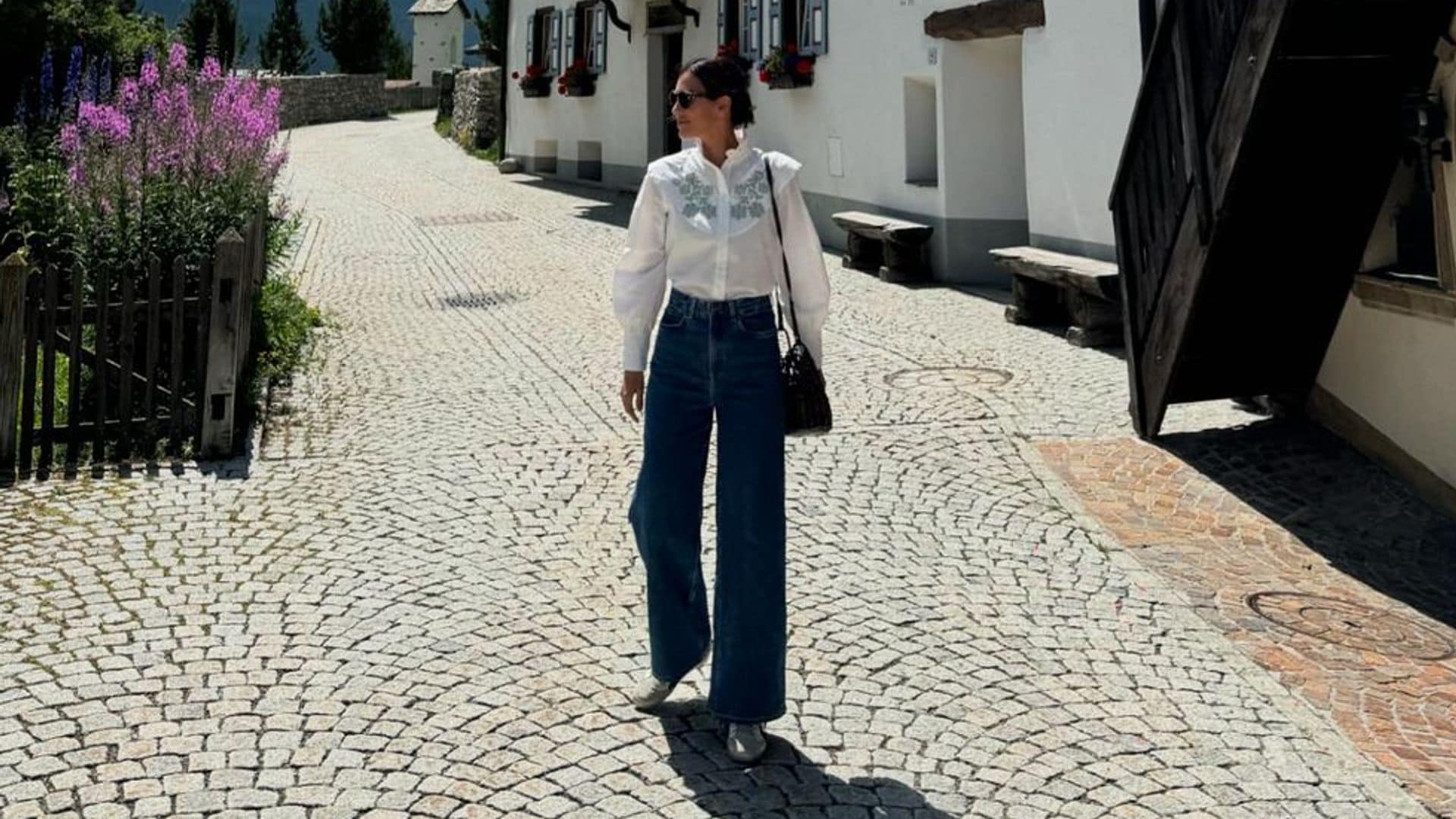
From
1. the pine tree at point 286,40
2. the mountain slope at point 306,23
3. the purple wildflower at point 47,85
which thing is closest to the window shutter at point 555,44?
the purple wildflower at point 47,85

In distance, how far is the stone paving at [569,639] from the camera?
11.7 feet

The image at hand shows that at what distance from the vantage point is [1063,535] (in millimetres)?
5758

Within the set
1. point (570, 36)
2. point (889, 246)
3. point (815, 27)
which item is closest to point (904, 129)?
point (889, 246)

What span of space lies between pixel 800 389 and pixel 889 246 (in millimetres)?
9140

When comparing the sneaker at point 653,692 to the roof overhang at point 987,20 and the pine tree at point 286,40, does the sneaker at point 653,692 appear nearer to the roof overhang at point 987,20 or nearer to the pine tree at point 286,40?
the roof overhang at point 987,20

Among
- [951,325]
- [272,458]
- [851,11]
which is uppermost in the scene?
[851,11]

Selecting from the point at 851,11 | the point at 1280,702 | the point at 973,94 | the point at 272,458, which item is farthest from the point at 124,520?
the point at 851,11

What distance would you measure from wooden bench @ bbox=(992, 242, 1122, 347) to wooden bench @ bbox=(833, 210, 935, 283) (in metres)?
1.70

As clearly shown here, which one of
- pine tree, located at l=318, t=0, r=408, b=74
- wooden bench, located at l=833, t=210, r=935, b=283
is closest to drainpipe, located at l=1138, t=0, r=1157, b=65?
wooden bench, located at l=833, t=210, r=935, b=283

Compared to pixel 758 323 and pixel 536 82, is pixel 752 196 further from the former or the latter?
pixel 536 82

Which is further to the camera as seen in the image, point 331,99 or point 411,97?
point 411,97

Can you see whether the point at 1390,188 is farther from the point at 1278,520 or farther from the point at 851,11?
the point at 851,11

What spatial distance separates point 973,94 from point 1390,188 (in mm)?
6236

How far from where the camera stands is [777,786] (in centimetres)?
358
